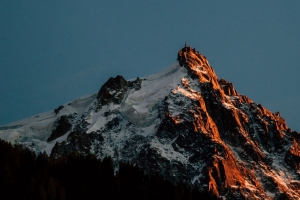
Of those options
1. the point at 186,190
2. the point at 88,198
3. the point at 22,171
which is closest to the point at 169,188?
the point at 186,190

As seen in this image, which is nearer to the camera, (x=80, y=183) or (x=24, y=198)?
(x=24, y=198)

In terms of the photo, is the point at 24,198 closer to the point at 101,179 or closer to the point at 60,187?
the point at 60,187

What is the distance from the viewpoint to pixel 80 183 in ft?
635

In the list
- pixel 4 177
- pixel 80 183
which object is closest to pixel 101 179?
pixel 80 183

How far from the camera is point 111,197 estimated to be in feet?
628

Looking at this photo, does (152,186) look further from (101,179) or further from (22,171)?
(22,171)

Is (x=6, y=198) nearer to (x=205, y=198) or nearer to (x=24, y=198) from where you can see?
(x=24, y=198)

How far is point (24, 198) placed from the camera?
6909 inches

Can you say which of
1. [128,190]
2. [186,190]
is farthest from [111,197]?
[186,190]

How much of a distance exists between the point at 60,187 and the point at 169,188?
24217 millimetres

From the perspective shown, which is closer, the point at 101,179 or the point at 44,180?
the point at 44,180

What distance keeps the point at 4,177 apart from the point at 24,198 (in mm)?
14944

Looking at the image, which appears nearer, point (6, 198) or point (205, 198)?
point (6, 198)

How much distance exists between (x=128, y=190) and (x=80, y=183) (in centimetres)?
991
